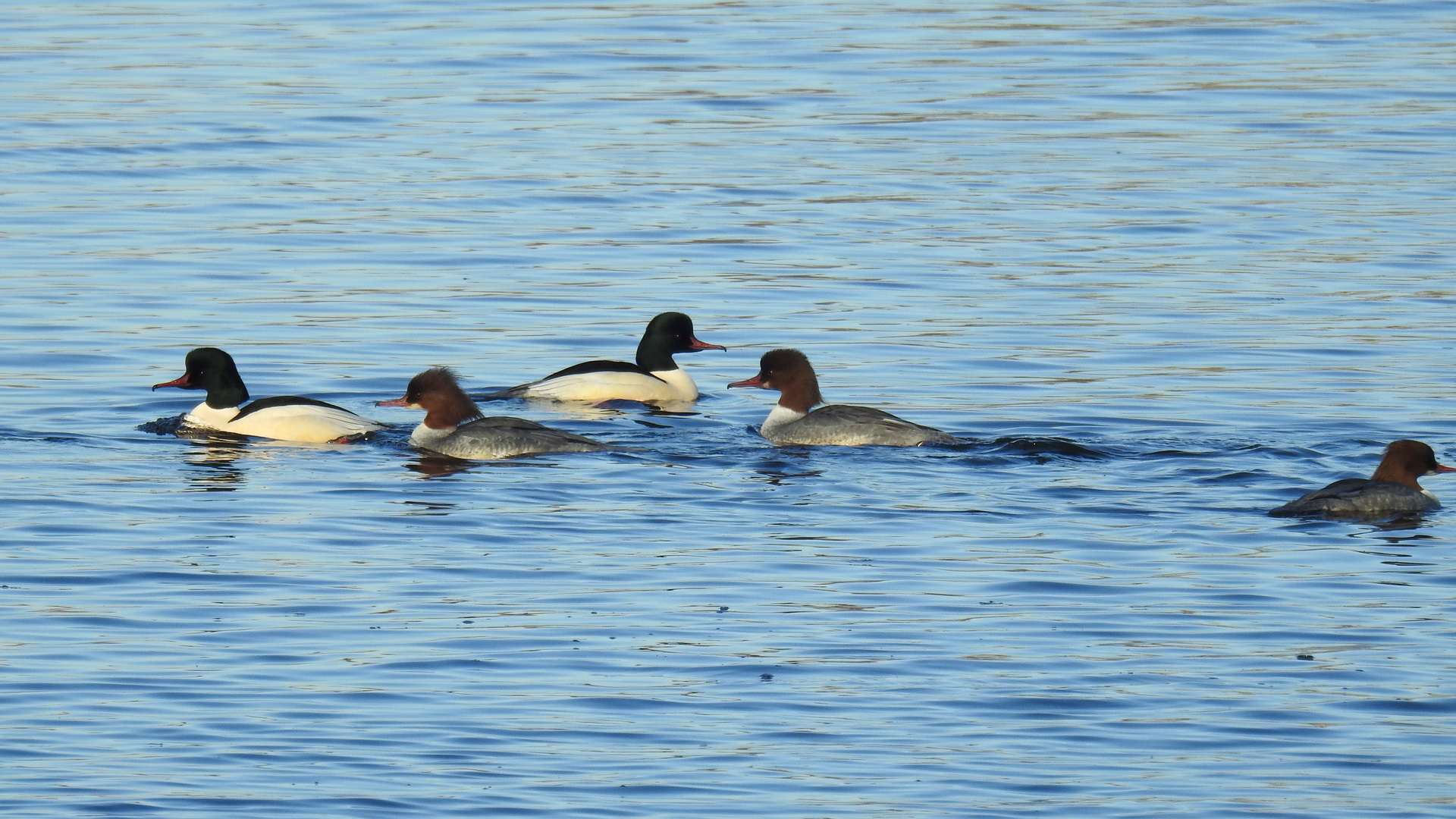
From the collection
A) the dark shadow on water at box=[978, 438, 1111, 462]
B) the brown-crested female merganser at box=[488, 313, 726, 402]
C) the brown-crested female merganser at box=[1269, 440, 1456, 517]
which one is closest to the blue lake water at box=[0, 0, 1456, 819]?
the dark shadow on water at box=[978, 438, 1111, 462]

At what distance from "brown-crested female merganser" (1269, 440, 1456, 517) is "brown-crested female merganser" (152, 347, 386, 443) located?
234 inches

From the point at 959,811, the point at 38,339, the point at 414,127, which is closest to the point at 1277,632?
the point at 959,811

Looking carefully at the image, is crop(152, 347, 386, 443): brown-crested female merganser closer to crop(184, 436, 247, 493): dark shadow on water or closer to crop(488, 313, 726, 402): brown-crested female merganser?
crop(184, 436, 247, 493): dark shadow on water

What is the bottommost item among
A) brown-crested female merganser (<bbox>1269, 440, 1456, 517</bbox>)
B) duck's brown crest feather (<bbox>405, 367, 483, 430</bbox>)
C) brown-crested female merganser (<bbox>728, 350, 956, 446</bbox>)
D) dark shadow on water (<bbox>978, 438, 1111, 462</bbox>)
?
brown-crested female merganser (<bbox>1269, 440, 1456, 517</bbox>)

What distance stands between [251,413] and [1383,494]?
719cm

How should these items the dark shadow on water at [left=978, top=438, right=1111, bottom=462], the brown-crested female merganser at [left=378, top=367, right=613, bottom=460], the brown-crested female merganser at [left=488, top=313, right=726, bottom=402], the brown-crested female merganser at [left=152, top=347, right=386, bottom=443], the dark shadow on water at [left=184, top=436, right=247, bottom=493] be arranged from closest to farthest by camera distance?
the dark shadow on water at [left=184, top=436, right=247, bottom=493] → the dark shadow on water at [left=978, top=438, right=1111, bottom=462] → the brown-crested female merganser at [left=378, top=367, right=613, bottom=460] → the brown-crested female merganser at [left=152, top=347, right=386, bottom=443] → the brown-crested female merganser at [left=488, top=313, right=726, bottom=402]

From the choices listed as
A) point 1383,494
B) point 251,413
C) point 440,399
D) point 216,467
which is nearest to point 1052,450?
point 1383,494

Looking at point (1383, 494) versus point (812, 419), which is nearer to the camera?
point (1383, 494)

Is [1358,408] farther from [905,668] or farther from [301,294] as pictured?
[301,294]

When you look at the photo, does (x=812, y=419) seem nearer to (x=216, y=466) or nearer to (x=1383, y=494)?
(x=216, y=466)

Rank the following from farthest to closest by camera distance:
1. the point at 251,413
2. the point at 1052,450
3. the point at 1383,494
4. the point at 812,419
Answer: the point at 251,413, the point at 812,419, the point at 1052,450, the point at 1383,494

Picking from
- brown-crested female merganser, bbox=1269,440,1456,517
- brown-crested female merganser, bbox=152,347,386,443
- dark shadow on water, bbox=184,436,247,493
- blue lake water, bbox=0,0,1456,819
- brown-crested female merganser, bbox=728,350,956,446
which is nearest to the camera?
blue lake water, bbox=0,0,1456,819

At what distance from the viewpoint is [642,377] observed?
54.4 ft

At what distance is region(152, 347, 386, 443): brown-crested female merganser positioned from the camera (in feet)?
48.1
